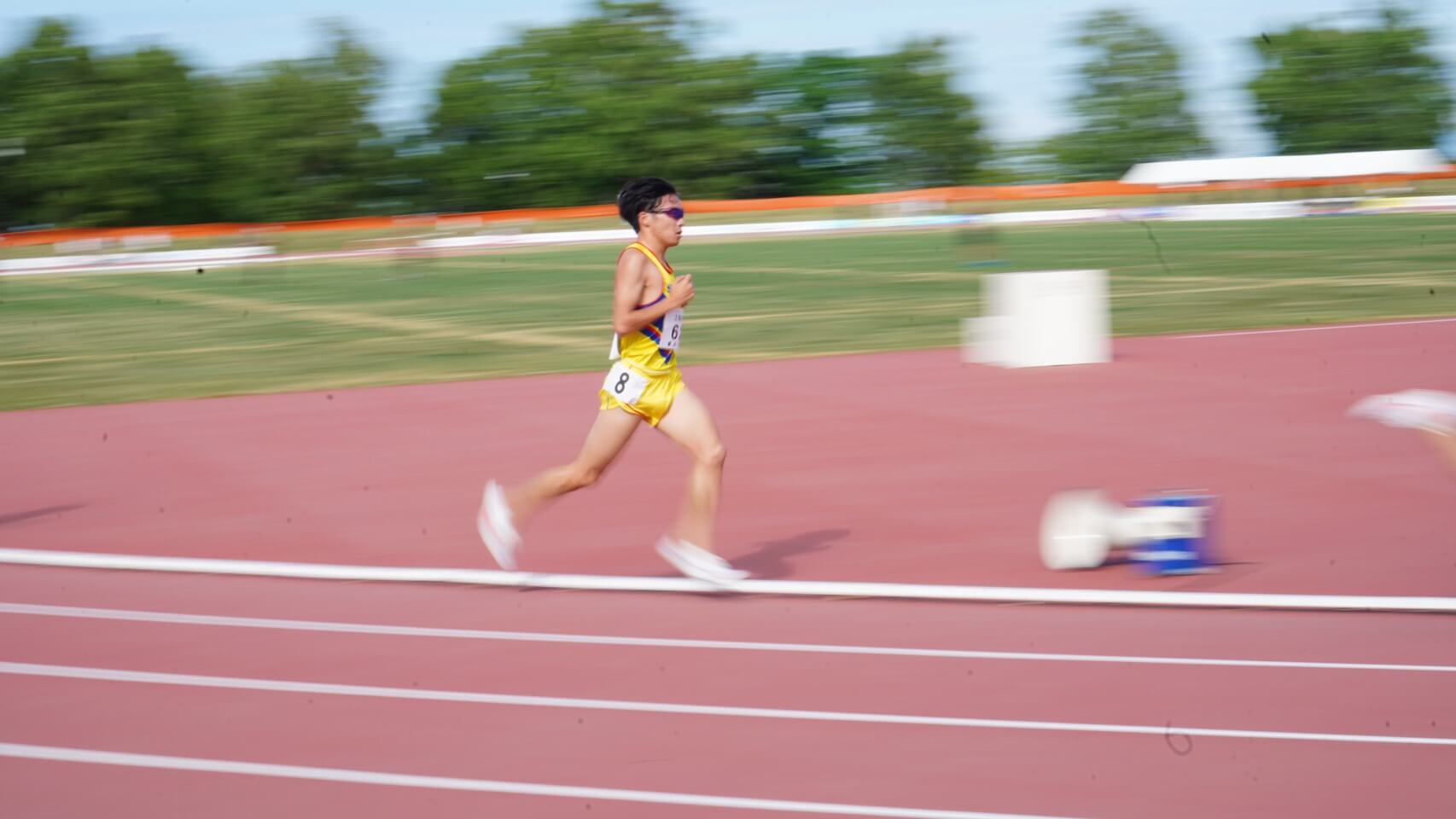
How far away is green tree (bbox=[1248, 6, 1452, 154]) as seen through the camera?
100562 mm

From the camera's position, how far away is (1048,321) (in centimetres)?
1691

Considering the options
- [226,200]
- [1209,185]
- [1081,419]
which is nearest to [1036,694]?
[1081,419]

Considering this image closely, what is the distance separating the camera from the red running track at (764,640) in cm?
534

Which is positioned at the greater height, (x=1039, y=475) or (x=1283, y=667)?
(x=1283, y=667)

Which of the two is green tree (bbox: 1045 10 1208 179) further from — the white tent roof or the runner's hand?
the runner's hand

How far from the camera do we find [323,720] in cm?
605

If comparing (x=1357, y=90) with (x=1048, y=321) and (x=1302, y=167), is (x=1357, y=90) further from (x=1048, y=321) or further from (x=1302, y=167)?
(x=1048, y=321)

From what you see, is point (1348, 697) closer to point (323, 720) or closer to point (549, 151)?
point (323, 720)

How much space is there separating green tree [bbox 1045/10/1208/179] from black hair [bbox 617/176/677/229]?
98753mm

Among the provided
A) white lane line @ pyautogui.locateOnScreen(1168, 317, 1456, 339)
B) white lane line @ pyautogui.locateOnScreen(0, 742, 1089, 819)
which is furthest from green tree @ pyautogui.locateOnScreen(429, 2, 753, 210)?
white lane line @ pyautogui.locateOnScreen(0, 742, 1089, 819)

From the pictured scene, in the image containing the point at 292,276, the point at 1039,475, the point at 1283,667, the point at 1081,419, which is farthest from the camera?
the point at 292,276

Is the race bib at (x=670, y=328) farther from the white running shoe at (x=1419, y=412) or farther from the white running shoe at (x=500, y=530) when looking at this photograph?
the white running shoe at (x=1419, y=412)

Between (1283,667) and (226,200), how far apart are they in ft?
270

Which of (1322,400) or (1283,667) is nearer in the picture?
(1283,667)
